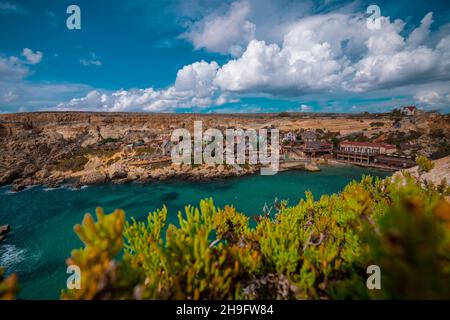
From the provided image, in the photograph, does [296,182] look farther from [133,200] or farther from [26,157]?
[26,157]

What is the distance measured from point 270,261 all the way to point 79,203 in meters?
43.6

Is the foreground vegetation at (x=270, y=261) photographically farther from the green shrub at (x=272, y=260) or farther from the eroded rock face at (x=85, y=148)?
the eroded rock face at (x=85, y=148)

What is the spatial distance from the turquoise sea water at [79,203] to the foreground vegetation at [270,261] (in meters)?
20.7

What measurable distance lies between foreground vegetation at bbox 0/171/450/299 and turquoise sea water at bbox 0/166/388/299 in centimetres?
2067

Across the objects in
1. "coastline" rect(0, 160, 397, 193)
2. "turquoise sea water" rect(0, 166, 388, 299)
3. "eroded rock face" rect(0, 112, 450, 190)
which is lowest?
"turquoise sea water" rect(0, 166, 388, 299)

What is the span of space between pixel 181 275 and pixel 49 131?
94273mm

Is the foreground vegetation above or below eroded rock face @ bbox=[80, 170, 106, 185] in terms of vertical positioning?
above

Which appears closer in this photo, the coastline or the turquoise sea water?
the turquoise sea water

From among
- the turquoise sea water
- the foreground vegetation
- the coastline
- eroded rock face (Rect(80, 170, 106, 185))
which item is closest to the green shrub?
the foreground vegetation

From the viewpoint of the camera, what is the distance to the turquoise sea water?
76.2ft

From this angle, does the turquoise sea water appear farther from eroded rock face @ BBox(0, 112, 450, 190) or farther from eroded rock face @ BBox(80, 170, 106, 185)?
eroded rock face @ BBox(0, 112, 450, 190)

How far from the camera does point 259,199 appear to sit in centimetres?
4078

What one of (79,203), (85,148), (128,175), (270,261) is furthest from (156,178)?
(270,261)
